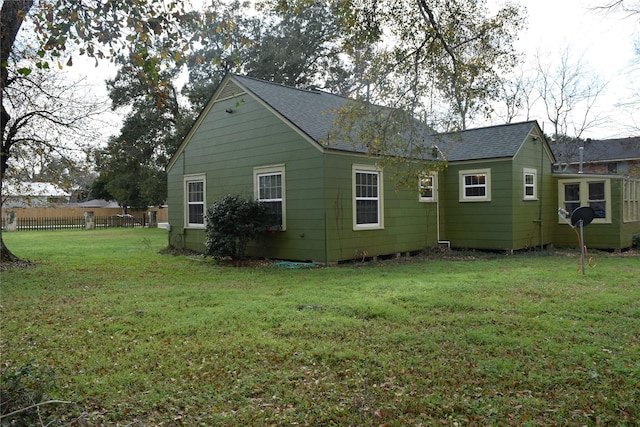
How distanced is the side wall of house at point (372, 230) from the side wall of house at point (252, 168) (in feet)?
1.16

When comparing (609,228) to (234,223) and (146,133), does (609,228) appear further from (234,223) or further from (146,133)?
(146,133)

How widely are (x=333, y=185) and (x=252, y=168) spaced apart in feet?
9.01

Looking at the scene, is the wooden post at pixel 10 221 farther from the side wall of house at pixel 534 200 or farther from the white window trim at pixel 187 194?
the side wall of house at pixel 534 200

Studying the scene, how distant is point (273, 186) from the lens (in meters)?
12.6

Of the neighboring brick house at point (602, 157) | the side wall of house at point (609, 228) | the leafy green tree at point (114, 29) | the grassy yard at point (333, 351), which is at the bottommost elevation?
the grassy yard at point (333, 351)

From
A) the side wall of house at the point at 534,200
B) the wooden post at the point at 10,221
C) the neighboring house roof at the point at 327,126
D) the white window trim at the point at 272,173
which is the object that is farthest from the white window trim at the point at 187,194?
the wooden post at the point at 10,221

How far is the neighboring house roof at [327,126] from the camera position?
474 inches

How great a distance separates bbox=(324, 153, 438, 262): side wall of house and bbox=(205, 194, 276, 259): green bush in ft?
5.79

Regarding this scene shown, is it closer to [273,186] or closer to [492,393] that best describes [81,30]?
[492,393]

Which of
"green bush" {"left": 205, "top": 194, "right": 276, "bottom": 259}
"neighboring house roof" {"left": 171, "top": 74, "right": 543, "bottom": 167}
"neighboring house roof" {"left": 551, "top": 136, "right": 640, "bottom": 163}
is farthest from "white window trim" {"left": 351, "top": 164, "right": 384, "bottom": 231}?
"neighboring house roof" {"left": 551, "top": 136, "right": 640, "bottom": 163}

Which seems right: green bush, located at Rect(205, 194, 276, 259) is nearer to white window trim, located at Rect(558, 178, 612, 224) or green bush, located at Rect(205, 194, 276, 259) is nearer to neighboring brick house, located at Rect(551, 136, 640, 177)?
white window trim, located at Rect(558, 178, 612, 224)

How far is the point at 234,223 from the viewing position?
38.2 feet

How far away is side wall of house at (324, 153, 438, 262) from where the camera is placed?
11.5 m

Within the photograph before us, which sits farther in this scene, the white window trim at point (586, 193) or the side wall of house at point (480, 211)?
the white window trim at point (586, 193)
